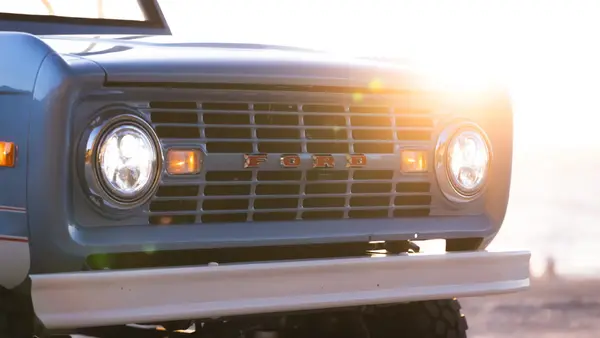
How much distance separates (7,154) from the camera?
13.7ft

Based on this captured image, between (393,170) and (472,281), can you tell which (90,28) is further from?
(472,281)

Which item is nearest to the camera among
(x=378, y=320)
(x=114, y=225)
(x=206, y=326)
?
(x=114, y=225)

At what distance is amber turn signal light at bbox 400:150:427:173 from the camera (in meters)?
4.82

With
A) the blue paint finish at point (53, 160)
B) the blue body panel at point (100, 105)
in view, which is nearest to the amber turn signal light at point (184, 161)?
the blue body panel at point (100, 105)

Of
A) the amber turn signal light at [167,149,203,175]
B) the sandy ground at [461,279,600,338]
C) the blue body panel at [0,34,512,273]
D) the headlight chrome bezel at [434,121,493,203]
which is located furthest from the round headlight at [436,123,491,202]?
the sandy ground at [461,279,600,338]

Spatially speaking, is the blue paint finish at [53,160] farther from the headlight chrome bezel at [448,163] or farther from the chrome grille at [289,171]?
the headlight chrome bezel at [448,163]

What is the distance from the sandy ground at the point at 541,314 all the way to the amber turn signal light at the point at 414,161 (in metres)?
4.11

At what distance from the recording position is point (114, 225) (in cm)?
428

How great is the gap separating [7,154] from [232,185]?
0.72 m

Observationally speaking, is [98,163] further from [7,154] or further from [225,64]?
[225,64]

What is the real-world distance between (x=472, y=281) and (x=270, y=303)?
0.82 meters

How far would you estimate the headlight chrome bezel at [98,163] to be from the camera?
13.7 ft

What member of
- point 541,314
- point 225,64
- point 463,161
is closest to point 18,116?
point 225,64

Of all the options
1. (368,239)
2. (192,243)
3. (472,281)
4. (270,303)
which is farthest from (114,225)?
(472,281)
